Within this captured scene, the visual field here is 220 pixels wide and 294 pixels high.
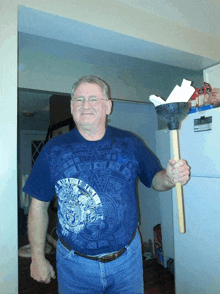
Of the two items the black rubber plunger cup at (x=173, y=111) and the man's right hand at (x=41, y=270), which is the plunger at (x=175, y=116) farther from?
the man's right hand at (x=41, y=270)

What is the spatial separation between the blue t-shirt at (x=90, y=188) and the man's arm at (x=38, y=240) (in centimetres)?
6

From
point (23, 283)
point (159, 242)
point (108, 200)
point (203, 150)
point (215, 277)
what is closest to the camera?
point (108, 200)

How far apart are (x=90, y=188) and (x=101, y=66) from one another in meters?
2.10

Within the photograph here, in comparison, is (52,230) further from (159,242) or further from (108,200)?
(108,200)

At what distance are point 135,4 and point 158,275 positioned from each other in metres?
2.69

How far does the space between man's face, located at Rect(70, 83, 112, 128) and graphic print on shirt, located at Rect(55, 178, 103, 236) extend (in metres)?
0.26

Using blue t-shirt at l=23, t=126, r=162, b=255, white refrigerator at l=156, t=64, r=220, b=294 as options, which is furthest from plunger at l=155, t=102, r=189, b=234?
white refrigerator at l=156, t=64, r=220, b=294

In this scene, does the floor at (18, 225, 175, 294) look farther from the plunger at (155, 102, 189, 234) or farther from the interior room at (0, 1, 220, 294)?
the plunger at (155, 102, 189, 234)

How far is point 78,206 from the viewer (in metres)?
0.95

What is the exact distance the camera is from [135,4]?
1665 millimetres

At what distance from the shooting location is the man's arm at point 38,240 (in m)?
1.00

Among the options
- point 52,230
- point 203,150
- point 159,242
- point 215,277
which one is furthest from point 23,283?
point 203,150

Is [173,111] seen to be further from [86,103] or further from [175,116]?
[86,103]

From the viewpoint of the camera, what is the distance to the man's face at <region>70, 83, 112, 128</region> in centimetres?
101
